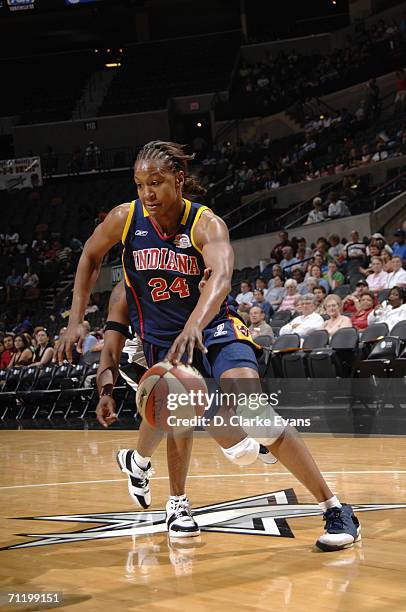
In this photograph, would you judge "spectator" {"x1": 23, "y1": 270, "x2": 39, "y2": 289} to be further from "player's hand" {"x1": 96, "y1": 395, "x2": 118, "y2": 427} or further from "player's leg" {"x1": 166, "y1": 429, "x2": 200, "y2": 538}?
"player's hand" {"x1": 96, "y1": 395, "x2": 118, "y2": 427}

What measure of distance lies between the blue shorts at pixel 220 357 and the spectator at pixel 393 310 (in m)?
5.79

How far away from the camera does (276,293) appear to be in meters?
12.6

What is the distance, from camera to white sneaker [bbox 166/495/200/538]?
154 inches

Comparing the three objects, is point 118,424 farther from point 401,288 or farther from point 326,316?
point 401,288

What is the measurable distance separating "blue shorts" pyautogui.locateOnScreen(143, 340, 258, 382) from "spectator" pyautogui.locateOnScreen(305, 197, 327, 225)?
13.1 meters

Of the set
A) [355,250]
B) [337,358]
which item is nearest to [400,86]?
[355,250]

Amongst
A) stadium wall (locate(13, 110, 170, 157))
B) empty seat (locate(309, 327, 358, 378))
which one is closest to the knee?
empty seat (locate(309, 327, 358, 378))

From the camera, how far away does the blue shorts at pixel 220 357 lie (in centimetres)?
367

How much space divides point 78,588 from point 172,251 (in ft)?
4.94

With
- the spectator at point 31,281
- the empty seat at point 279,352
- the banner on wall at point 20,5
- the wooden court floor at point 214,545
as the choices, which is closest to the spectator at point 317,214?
the empty seat at point 279,352

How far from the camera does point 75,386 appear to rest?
1213cm

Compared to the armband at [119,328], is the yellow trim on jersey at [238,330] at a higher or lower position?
lower

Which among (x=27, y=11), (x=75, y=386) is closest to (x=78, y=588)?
(x=75, y=386)

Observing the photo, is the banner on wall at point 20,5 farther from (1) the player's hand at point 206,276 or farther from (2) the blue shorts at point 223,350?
(1) the player's hand at point 206,276
